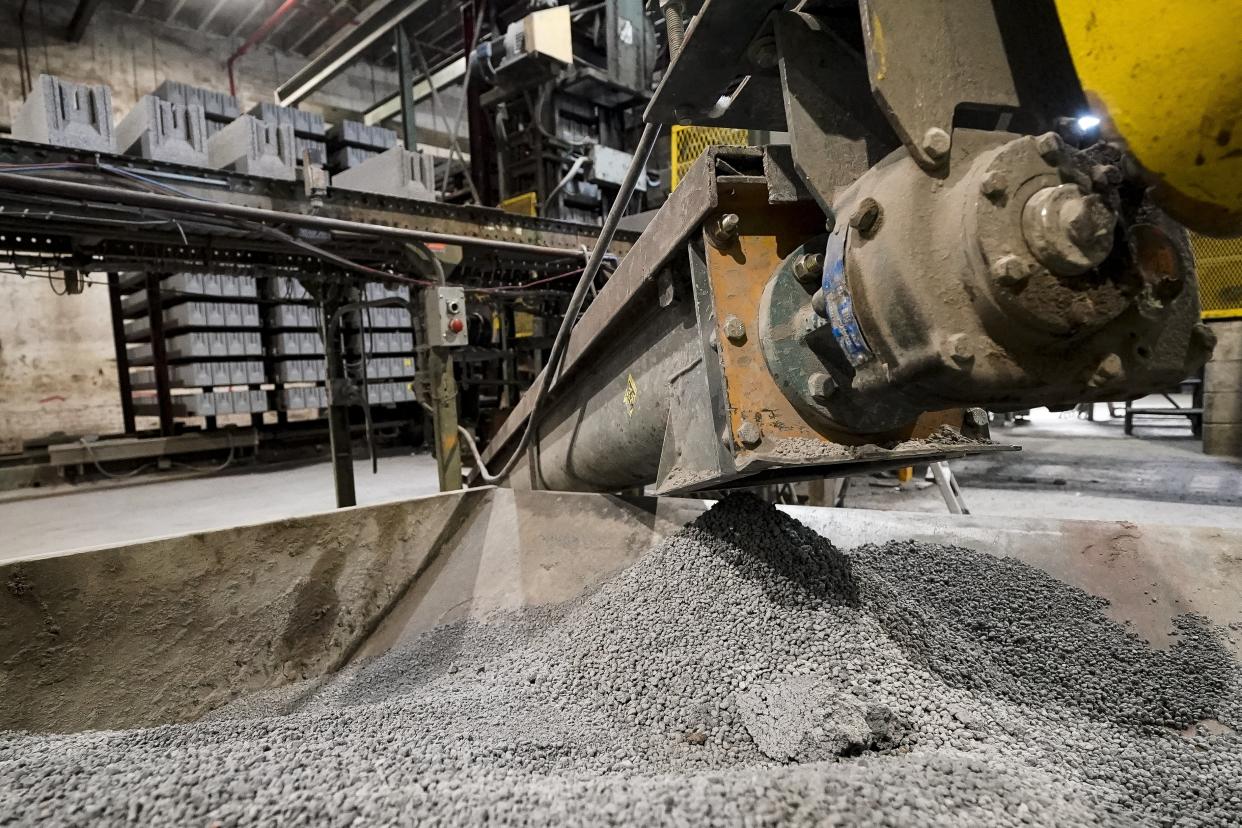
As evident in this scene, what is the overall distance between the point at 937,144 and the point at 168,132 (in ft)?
11.4

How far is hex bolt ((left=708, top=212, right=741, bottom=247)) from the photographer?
3.36 feet

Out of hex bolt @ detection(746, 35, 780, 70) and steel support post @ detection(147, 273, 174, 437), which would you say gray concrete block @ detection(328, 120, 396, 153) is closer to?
steel support post @ detection(147, 273, 174, 437)

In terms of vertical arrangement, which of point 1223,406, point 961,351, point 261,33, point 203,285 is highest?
point 261,33

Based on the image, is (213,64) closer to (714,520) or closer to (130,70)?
(130,70)

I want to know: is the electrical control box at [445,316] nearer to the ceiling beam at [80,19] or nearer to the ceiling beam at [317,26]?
the ceiling beam at [317,26]

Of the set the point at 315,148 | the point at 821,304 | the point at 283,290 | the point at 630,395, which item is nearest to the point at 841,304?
the point at 821,304

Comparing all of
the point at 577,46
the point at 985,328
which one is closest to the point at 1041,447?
the point at 577,46

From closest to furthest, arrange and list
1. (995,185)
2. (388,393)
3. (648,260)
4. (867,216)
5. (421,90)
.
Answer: (995,185), (867,216), (648,260), (388,393), (421,90)

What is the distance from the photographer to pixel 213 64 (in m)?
7.77

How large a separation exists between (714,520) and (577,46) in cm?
596

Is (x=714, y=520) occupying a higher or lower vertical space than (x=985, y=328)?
lower

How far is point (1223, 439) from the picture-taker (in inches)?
180

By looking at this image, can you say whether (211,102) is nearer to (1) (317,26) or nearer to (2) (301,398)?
(2) (301,398)

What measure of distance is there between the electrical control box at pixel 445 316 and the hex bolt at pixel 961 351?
2.60 metres
